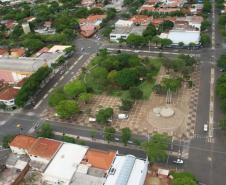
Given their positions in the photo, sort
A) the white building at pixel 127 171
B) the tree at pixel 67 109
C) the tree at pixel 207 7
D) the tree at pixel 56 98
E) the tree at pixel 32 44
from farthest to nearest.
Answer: the tree at pixel 207 7, the tree at pixel 32 44, the tree at pixel 56 98, the tree at pixel 67 109, the white building at pixel 127 171

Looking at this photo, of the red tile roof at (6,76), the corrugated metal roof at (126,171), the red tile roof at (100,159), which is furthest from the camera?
the red tile roof at (6,76)

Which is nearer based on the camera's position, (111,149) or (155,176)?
(155,176)

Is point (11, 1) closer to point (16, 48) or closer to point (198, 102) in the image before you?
point (16, 48)

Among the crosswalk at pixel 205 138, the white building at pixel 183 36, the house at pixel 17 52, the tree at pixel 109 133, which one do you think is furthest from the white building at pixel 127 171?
the house at pixel 17 52

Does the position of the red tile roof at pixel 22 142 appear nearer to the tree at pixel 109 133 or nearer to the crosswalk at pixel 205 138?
the tree at pixel 109 133

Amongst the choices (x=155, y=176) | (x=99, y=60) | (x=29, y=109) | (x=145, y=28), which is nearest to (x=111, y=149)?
(x=155, y=176)

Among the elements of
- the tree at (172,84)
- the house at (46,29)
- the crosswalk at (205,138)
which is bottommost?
the crosswalk at (205,138)
